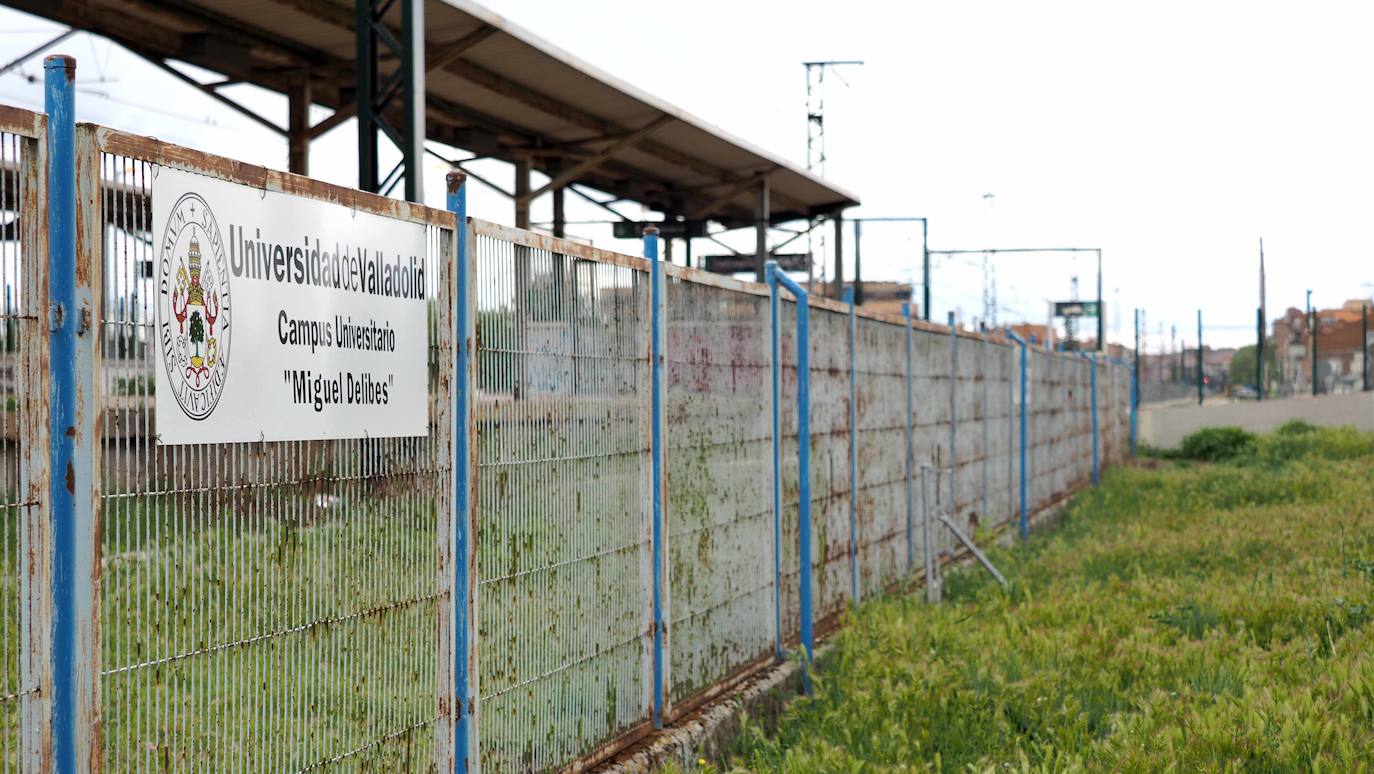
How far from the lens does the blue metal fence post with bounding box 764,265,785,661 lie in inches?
298

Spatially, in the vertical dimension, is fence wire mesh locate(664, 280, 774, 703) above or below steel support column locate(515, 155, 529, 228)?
below

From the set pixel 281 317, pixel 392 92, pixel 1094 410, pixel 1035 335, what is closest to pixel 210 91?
pixel 392 92

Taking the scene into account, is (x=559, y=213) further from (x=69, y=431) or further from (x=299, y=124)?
(x=69, y=431)

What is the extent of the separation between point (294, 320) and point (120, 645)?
93 cm

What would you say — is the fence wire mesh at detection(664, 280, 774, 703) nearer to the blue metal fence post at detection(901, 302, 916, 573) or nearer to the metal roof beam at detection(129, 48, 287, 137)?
the blue metal fence post at detection(901, 302, 916, 573)

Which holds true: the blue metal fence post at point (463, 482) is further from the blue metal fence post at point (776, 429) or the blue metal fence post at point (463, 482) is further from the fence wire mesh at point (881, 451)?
the fence wire mesh at point (881, 451)

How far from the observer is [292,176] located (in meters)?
3.60

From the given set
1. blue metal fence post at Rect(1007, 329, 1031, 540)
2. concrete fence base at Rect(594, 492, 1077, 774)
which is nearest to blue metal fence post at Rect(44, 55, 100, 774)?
concrete fence base at Rect(594, 492, 1077, 774)

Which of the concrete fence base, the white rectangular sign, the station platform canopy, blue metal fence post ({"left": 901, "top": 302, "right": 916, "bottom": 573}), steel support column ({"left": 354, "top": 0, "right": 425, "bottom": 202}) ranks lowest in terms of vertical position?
the concrete fence base

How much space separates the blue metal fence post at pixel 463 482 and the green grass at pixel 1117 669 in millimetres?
1774

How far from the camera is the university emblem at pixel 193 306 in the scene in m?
3.16

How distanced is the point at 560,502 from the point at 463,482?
771 mm

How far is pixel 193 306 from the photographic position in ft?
10.7

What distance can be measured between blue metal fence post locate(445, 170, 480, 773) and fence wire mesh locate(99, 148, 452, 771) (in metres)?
0.07
